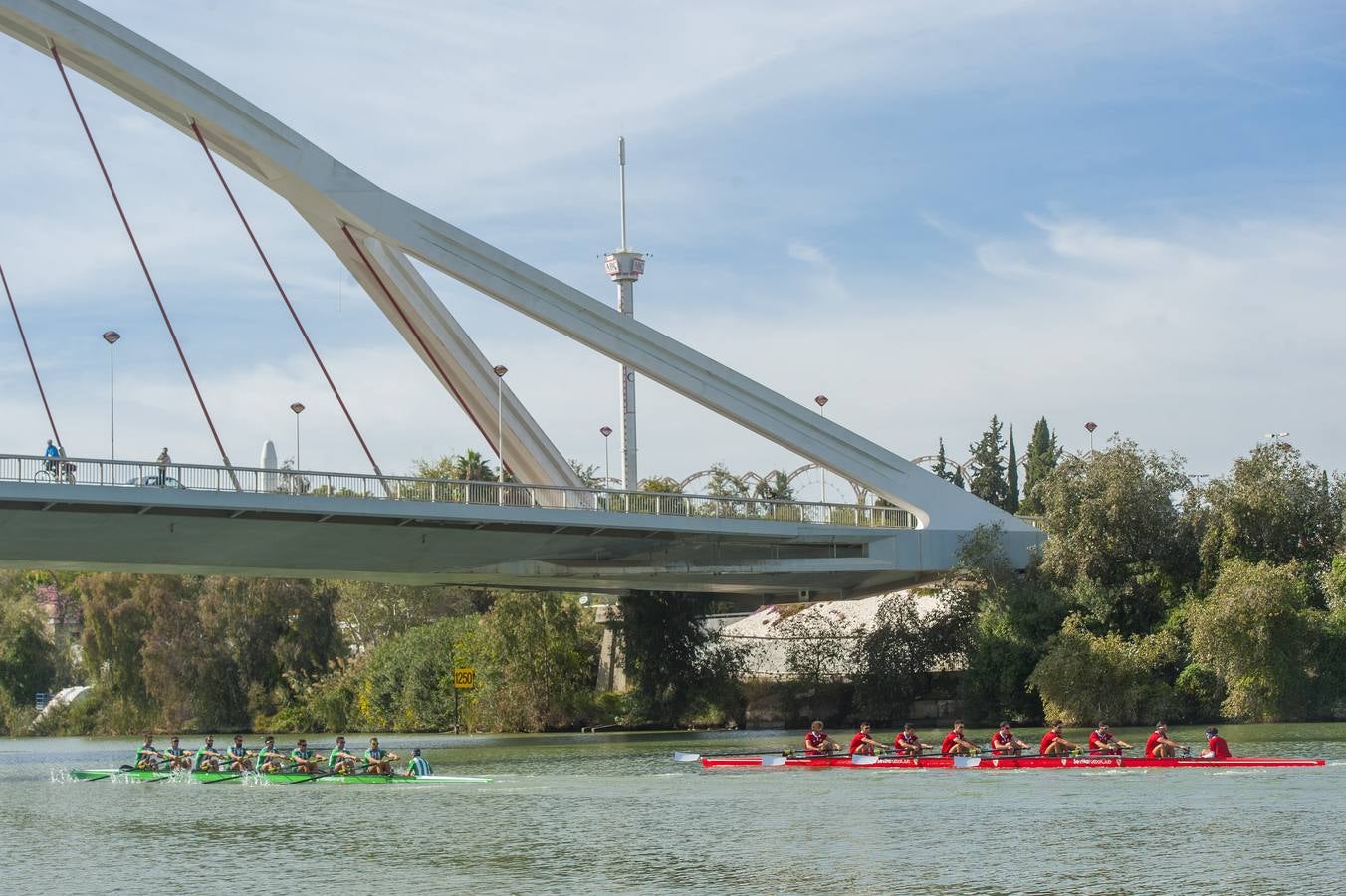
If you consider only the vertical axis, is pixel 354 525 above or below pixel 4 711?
above

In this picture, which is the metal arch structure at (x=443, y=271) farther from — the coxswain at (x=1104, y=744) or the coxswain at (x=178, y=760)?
the coxswain at (x=1104, y=744)

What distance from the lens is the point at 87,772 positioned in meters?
46.2

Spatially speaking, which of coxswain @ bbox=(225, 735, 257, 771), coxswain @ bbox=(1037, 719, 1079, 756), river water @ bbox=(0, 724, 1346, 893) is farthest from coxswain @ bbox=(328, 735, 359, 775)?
coxswain @ bbox=(1037, 719, 1079, 756)

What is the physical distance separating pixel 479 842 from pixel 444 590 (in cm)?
5035

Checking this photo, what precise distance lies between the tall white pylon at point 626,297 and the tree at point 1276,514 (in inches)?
1014

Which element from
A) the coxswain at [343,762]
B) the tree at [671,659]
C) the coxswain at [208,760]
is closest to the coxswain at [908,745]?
the coxswain at [343,762]

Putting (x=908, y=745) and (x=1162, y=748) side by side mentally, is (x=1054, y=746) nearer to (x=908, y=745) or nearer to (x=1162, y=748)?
(x=1162, y=748)

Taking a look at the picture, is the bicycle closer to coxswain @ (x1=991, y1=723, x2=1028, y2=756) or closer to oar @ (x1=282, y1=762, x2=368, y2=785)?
oar @ (x1=282, y1=762, x2=368, y2=785)

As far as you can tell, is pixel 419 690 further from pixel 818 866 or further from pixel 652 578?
pixel 818 866

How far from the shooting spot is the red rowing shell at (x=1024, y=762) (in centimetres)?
3434

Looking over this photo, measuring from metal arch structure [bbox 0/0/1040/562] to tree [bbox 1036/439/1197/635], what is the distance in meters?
2.71

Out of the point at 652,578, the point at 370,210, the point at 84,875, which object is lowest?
the point at 84,875

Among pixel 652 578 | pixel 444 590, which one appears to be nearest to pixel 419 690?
pixel 444 590

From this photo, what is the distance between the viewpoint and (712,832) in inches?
1091
